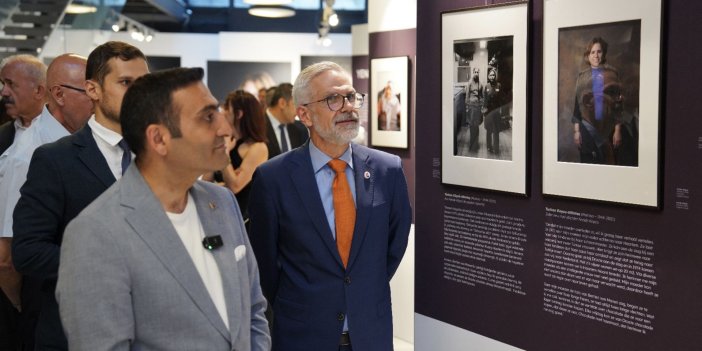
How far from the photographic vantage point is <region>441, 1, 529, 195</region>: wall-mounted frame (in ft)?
11.8

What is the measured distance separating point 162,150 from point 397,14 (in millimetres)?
4755

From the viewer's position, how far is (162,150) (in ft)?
7.18

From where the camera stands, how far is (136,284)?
2.07m

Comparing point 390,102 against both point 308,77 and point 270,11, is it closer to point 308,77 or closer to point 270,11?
point 308,77

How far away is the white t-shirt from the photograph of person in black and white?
1843 millimetres

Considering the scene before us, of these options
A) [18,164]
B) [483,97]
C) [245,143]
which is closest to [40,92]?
[245,143]

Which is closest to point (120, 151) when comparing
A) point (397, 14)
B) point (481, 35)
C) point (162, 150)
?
point (162, 150)

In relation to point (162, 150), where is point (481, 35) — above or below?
above

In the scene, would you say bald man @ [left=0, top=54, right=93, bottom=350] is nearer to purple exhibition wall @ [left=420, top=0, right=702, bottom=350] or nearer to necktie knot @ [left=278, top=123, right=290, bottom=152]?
purple exhibition wall @ [left=420, top=0, right=702, bottom=350]

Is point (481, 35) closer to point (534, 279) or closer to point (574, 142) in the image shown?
point (574, 142)

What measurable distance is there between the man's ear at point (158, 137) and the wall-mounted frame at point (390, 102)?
4835 millimetres

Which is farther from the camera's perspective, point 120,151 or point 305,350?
point 305,350

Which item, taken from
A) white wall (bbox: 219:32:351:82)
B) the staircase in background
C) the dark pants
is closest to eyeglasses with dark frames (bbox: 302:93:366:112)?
the dark pants

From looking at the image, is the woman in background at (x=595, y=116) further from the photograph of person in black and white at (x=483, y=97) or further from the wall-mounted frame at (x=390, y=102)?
the wall-mounted frame at (x=390, y=102)
